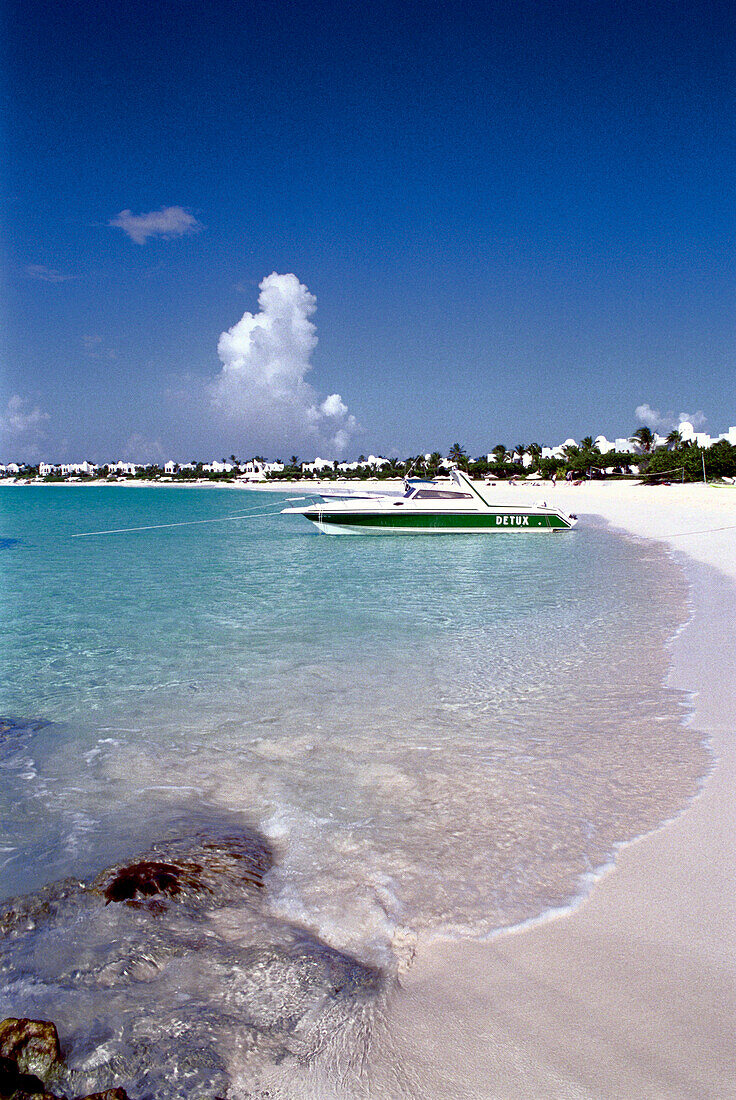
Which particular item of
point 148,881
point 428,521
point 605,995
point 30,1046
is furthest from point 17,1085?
point 428,521

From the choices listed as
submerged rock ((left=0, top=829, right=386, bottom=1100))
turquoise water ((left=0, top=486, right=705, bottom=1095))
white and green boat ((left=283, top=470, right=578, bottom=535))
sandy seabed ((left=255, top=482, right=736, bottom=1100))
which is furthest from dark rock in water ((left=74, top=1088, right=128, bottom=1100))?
white and green boat ((left=283, top=470, right=578, bottom=535))

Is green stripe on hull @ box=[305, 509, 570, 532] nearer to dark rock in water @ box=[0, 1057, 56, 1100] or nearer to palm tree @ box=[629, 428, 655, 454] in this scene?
dark rock in water @ box=[0, 1057, 56, 1100]

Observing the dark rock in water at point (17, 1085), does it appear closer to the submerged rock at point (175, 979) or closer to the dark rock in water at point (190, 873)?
the submerged rock at point (175, 979)

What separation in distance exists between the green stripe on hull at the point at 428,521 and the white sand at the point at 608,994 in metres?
24.6

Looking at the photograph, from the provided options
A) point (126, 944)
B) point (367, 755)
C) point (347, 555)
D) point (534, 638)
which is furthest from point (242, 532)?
point (126, 944)

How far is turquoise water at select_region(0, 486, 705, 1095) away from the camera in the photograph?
399cm

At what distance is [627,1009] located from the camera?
288 cm

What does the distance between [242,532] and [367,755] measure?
107 feet

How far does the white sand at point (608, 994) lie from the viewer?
8.36 ft

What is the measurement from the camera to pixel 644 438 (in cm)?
12519

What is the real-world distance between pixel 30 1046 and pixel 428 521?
26915 mm

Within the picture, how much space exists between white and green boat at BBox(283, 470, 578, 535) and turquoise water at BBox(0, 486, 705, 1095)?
14.2 meters

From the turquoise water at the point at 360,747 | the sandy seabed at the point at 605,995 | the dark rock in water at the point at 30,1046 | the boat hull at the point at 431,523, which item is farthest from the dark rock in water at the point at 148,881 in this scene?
the boat hull at the point at 431,523

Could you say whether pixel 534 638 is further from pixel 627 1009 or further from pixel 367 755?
pixel 627 1009
